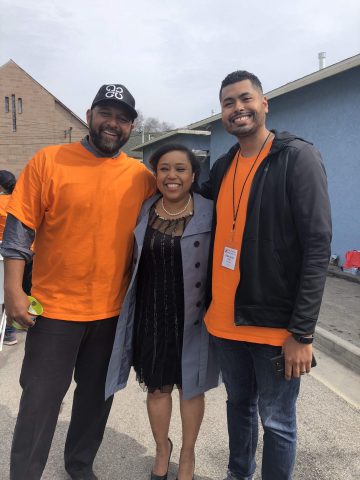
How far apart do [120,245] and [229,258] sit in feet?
2.03

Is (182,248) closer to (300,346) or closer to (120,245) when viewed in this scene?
(120,245)

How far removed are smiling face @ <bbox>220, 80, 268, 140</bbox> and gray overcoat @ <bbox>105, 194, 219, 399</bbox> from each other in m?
0.48

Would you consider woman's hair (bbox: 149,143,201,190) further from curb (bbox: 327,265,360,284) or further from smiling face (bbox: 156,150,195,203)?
curb (bbox: 327,265,360,284)

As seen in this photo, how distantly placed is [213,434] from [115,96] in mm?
2329

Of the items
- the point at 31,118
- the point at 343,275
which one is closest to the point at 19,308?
the point at 343,275

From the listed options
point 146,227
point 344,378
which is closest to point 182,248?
point 146,227

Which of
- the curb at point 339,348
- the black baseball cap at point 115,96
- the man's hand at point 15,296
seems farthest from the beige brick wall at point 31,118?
the man's hand at point 15,296

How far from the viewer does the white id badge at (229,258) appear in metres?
1.95

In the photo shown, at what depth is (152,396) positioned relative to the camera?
7.61 ft

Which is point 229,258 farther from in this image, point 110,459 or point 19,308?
point 110,459

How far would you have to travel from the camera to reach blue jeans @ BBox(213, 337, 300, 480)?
190 centimetres

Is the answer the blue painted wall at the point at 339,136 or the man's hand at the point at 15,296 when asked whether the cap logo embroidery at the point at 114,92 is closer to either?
the man's hand at the point at 15,296

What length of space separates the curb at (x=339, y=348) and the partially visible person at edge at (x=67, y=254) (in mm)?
2704

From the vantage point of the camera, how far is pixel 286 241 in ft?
5.89
